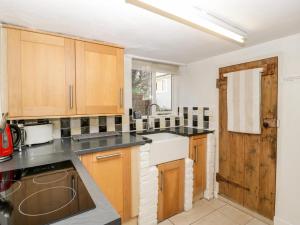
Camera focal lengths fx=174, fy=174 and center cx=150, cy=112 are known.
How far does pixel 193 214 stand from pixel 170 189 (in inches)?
17.3

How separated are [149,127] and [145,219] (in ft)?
3.78

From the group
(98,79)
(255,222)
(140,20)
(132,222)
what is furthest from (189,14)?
(255,222)

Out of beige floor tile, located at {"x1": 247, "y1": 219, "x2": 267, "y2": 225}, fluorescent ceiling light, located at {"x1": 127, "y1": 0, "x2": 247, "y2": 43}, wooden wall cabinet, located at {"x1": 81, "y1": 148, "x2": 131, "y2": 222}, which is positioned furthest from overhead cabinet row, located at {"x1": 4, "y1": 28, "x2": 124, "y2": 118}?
beige floor tile, located at {"x1": 247, "y1": 219, "x2": 267, "y2": 225}

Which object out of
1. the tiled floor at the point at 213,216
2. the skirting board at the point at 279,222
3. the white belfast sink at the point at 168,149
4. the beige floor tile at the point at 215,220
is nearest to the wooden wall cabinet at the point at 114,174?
the white belfast sink at the point at 168,149

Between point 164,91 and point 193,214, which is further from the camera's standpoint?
point 164,91

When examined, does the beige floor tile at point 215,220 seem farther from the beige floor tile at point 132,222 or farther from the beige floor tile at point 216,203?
the beige floor tile at point 132,222

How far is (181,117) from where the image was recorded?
9.66ft

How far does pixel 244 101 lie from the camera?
2.00 meters

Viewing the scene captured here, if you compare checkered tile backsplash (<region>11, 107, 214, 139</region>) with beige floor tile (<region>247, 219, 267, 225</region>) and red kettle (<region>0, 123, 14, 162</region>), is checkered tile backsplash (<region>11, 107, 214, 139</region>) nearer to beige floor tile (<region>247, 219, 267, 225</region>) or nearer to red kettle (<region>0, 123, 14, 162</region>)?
red kettle (<region>0, 123, 14, 162</region>)

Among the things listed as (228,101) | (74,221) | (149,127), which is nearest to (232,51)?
(228,101)

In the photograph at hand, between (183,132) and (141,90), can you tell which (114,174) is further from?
(141,90)

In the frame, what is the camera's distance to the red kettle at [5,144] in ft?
4.01

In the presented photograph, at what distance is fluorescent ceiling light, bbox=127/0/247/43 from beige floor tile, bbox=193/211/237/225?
1914 mm

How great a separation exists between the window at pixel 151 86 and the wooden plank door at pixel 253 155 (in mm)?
896
